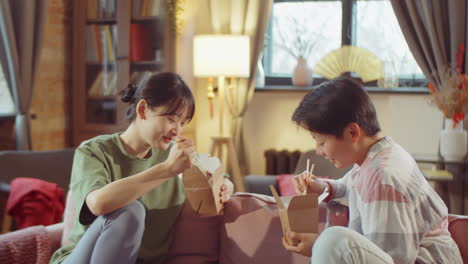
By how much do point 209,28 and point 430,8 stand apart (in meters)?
1.65

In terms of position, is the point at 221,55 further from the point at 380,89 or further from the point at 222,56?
the point at 380,89

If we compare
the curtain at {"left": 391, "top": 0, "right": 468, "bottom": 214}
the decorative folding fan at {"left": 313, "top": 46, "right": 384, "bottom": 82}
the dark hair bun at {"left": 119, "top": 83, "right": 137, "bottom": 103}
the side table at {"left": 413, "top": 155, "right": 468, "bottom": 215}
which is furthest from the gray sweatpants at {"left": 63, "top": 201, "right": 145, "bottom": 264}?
the decorative folding fan at {"left": 313, "top": 46, "right": 384, "bottom": 82}

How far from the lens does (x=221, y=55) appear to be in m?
4.02

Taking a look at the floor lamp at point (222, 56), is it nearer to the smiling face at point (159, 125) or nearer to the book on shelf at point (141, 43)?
the book on shelf at point (141, 43)

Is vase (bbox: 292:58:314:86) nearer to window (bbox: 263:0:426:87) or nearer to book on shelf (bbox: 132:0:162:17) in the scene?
window (bbox: 263:0:426:87)

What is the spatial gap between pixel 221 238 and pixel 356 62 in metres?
2.62

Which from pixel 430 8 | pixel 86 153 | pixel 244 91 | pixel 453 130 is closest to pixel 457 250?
pixel 86 153

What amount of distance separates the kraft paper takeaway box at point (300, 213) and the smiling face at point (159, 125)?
472 millimetres

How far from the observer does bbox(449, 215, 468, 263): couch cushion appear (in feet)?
5.53

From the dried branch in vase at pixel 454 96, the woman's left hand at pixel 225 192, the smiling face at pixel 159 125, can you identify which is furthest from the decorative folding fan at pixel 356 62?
the smiling face at pixel 159 125

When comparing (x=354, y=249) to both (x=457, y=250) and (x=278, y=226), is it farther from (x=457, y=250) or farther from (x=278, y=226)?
(x=278, y=226)

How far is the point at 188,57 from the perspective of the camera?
458 centimetres

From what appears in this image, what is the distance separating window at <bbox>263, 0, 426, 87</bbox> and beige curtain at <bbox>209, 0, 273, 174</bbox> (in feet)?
0.77

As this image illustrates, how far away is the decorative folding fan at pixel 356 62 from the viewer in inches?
169
